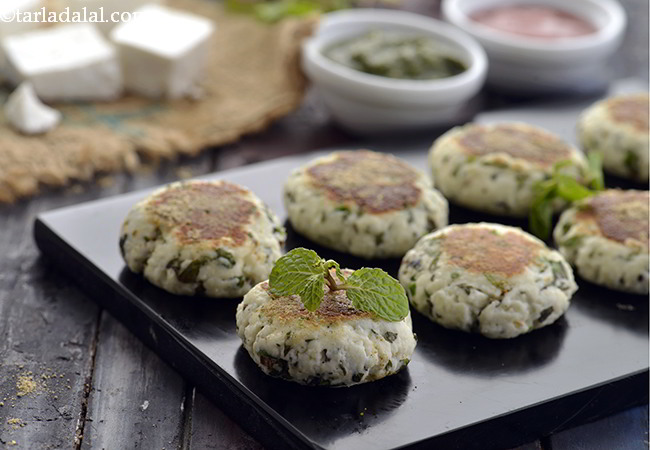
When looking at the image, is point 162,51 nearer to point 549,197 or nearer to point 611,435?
point 549,197

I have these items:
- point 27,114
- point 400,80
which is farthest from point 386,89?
point 27,114

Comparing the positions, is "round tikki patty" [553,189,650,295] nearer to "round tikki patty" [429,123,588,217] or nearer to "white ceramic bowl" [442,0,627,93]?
"round tikki patty" [429,123,588,217]

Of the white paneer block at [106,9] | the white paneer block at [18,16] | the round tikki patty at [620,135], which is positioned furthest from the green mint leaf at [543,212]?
the white paneer block at [18,16]

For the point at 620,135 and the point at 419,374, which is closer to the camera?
the point at 419,374

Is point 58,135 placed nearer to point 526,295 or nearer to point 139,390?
point 139,390

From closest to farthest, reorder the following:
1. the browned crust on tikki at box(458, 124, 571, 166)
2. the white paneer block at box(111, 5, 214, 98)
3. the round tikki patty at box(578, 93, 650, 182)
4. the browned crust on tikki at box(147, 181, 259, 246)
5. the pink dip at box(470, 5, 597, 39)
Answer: the browned crust on tikki at box(147, 181, 259, 246) → the browned crust on tikki at box(458, 124, 571, 166) → the round tikki patty at box(578, 93, 650, 182) → the white paneer block at box(111, 5, 214, 98) → the pink dip at box(470, 5, 597, 39)

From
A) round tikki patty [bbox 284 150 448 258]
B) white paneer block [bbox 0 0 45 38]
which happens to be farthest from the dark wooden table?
white paneer block [bbox 0 0 45 38]
